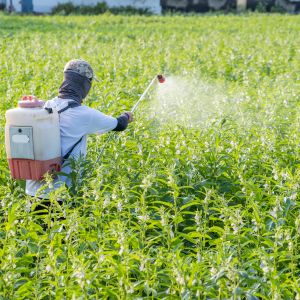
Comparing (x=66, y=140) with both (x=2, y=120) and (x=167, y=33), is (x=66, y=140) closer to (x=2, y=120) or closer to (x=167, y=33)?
(x=2, y=120)

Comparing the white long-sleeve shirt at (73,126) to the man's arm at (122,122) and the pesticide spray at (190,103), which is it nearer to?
the man's arm at (122,122)

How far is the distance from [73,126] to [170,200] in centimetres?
105

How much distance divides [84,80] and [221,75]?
8762mm

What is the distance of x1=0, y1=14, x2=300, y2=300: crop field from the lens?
15.0ft

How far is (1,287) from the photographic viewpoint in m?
4.73

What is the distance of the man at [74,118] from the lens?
250 inches

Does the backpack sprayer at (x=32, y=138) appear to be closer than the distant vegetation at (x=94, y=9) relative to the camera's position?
Yes

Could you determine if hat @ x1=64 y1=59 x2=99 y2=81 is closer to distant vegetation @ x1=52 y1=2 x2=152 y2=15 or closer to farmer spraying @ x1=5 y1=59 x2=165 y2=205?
farmer spraying @ x1=5 y1=59 x2=165 y2=205

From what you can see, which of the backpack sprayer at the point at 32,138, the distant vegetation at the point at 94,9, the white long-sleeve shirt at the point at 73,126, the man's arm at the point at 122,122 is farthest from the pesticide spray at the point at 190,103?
the distant vegetation at the point at 94,9

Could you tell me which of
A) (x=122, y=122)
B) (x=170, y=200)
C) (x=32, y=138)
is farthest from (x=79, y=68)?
(x=170, y=200)

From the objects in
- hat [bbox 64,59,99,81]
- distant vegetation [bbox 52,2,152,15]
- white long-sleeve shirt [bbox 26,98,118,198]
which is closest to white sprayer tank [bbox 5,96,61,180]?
white long-sleeve shirt [bbox 26,98,118,198]

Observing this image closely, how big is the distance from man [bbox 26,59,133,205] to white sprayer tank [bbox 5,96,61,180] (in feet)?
0.71

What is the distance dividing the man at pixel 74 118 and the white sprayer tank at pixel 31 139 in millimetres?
215

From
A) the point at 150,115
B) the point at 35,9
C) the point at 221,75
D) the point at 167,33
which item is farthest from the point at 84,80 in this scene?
the point at 35,9
